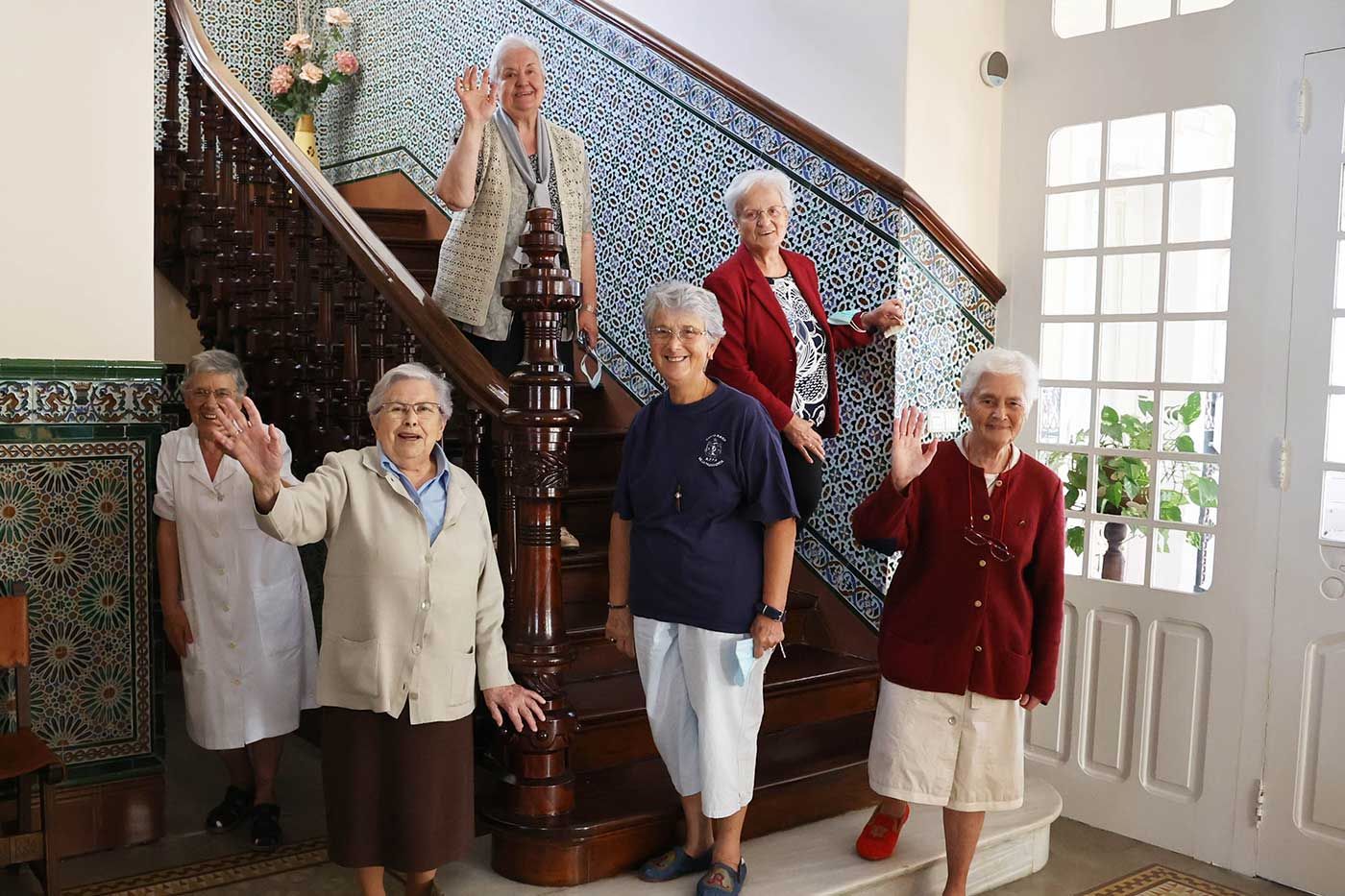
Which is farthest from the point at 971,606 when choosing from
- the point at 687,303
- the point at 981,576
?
the point at 687,303

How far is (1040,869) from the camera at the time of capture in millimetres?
3609

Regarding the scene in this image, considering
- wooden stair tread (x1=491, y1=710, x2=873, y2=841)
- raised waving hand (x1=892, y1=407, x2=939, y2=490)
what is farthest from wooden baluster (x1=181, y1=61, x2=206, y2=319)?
raised waving hand (x1=892, y1=407, x2=939, y2=490)

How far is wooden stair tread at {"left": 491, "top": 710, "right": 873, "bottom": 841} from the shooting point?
9.86ft

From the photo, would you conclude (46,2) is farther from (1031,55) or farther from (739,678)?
(1031,55)

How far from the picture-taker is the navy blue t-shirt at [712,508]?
281 centimetres

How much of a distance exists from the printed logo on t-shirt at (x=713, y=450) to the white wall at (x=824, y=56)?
1.58m

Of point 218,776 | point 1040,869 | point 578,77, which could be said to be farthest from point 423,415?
point 578,77

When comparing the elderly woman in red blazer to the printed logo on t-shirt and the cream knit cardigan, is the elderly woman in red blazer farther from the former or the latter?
the cream knit cardigan

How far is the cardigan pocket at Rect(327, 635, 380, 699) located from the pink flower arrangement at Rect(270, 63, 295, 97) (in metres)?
4.98

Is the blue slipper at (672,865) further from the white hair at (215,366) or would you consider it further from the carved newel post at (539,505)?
the white hair at (215,366)

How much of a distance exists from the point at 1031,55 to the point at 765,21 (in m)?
0.96

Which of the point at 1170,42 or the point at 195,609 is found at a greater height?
the point at 1170,42

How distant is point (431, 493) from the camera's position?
2689 mm

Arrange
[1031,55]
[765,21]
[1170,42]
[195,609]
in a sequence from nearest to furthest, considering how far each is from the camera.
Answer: [195,609]
[1170,42]
[1031,55]
[765,21]
